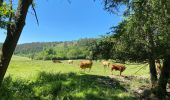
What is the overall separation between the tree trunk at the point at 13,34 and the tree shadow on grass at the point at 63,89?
5911 millimetres

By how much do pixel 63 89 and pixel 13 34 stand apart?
838cm

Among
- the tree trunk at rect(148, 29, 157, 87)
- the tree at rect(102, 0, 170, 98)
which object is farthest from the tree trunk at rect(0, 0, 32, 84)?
the tree trunk at rect(148, 29, 157, 87)

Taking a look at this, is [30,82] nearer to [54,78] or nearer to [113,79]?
[54,78]

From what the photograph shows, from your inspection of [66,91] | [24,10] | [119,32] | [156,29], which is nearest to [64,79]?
[66,91]

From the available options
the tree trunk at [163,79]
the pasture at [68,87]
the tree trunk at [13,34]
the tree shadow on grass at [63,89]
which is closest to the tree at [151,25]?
the tree trunk at [163,79]

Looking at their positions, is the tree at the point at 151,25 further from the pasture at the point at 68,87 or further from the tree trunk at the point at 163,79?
the pasture at the point at 68,87

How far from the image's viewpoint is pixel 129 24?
57.0ft

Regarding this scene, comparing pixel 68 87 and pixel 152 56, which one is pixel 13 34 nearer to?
pixel 68 87

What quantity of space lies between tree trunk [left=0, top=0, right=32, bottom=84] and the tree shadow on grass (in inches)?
233

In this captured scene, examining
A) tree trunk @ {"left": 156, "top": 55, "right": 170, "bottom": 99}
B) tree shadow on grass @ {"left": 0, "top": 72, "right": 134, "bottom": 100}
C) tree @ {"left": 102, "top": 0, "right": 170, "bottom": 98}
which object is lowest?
tree shadow on grass @ {"left": 0, "top": 72, "right": 134, "bottom": 100}

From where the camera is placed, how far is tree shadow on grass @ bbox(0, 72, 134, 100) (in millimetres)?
17250

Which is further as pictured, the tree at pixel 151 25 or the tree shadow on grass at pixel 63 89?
the tree shadow on grass at pixel 63 89

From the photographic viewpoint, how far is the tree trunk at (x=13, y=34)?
1032cm

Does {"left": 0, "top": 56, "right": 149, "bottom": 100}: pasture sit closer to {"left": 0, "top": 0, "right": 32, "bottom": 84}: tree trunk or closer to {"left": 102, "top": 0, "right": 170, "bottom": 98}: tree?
{"left": 102, "top": 0, "right": 170, "bottom": 98}: tree
